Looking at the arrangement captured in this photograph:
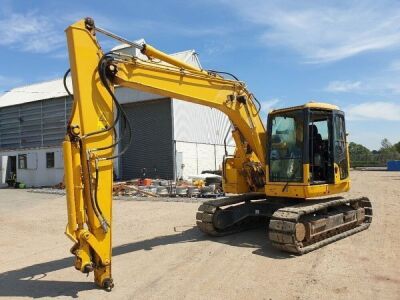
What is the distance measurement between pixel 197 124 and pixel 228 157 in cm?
1913

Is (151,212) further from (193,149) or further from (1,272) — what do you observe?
(193,149)

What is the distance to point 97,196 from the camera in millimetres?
6801

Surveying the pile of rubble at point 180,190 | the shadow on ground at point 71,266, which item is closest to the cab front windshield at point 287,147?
the shadow on ground at point 71,266

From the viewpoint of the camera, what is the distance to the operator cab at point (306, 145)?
9484mm

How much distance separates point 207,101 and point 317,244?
377 centimetres

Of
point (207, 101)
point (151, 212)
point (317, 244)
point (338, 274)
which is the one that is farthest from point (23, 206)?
point (338, 274)

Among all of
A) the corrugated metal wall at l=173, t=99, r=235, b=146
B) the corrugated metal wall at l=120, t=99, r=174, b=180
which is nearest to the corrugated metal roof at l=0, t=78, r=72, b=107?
the corrugated metal wall at l=120, t=99, r=174, b=180

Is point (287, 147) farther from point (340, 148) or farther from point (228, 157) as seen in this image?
point (228, 157)

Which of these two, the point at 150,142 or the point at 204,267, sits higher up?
the point at 150,142

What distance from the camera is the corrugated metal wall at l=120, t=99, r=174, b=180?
93.1ft

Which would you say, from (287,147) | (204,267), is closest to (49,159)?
(287,147)

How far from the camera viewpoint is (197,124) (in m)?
30.1

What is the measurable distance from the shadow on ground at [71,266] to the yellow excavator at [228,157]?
368 millimetres

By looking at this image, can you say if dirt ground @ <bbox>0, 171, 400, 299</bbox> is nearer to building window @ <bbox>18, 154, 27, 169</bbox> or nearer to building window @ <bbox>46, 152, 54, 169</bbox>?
building window @ <bbox>46, 152, 54, 169</bbox>
